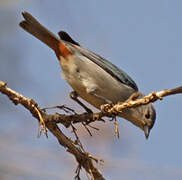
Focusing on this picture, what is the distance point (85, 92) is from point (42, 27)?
1.01 meters

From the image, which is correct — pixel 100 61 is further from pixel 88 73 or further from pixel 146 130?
pixel 146 130

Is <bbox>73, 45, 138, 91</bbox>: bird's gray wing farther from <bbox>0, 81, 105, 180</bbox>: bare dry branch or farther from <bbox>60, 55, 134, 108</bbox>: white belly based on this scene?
<bbox>0, 81, 105, 180</bbox>: bare dry branch

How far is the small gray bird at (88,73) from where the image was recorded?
13.9ft

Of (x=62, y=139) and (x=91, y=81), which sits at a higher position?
(x=91, y=81)

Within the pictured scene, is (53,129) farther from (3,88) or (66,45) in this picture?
(66,45)

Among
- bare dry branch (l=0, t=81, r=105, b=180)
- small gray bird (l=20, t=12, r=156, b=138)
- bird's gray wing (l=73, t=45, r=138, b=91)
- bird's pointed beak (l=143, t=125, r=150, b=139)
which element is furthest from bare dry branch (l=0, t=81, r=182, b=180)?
bird's pointed beak (l=143, t=125, r=150, b=139)

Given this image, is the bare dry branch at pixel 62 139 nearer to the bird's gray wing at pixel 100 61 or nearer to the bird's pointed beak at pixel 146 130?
the bird's gray wing at pixel 100 61

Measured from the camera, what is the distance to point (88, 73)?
14.1 feet

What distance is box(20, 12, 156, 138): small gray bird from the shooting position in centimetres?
424

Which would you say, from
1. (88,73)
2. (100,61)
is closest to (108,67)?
(100,61)

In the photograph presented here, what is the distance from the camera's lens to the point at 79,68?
4328 millimetres

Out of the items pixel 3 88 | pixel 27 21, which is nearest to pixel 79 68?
pixel 27 21

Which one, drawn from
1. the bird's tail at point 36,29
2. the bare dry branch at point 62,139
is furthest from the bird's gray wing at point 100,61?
the bare dry branch at point 62,139

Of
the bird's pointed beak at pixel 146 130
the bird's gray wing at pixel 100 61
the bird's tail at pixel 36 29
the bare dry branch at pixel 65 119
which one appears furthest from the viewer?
the bird's pointed beak at pixel 146 130
